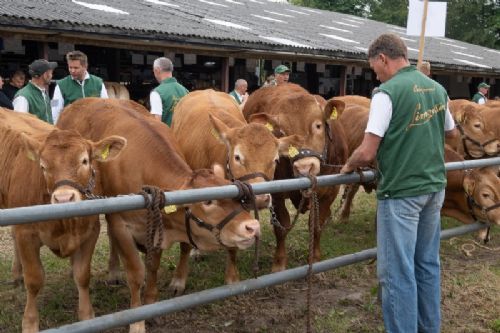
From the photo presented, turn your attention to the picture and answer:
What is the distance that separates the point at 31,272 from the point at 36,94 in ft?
9.93

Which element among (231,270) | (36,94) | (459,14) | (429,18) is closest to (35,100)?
(36,94)

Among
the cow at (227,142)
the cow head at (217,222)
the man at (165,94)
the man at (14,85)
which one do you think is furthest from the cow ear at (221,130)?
the man at (14,85)

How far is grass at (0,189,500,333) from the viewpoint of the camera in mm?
4562

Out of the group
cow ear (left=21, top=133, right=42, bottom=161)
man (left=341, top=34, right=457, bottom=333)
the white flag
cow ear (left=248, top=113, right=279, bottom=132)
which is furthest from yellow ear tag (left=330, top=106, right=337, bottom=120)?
cow ear (left=21, top=133, right=42, bottom=161)

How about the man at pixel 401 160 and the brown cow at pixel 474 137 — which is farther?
the brown cow at pixel 474 137

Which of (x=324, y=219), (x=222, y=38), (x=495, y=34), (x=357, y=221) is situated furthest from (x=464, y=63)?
(x=495, y=34)

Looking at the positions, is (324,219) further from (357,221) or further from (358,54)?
(358,54)

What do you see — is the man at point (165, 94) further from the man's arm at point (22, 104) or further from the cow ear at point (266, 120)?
the cow ear at point (266, 120)

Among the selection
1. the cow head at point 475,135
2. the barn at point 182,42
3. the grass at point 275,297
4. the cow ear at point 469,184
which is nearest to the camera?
the grass at point 275,297

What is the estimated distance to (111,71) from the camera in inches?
495

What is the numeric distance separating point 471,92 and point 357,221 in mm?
20111

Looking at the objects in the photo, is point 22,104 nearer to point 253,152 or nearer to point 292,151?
point 253,152

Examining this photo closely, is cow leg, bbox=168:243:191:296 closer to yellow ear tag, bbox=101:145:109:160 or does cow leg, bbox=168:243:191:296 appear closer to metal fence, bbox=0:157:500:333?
yellow ear tag, bbox=101:145:109:160

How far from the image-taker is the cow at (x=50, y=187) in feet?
12.1
